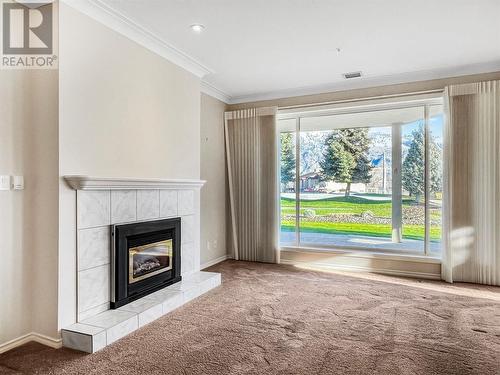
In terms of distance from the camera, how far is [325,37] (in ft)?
10.9

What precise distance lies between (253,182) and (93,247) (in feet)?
9.50

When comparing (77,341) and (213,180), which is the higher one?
(213,180)

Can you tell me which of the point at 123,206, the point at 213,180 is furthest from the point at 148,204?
the point at 213,180

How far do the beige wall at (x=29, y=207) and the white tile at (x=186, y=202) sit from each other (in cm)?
152

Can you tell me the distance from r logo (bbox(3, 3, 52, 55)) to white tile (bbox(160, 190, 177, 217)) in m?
1.63

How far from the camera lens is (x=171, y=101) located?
3.71 metres

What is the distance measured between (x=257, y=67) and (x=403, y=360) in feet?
11.0

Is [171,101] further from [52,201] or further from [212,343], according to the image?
[212,343]

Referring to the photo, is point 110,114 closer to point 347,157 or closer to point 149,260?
point 149,260

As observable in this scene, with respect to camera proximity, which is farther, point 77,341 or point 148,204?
point 148,204

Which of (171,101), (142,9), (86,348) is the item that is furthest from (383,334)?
(142,9)

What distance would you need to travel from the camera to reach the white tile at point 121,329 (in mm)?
2518

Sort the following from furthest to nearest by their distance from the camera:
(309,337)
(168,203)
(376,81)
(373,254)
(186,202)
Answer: (373,254)
(376,81)
(186,202)
(168,203)
(309,337)

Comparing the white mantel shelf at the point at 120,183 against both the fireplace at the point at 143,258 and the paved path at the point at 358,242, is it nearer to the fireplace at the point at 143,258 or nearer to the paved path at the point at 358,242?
the fireplace at the point at 143,258
